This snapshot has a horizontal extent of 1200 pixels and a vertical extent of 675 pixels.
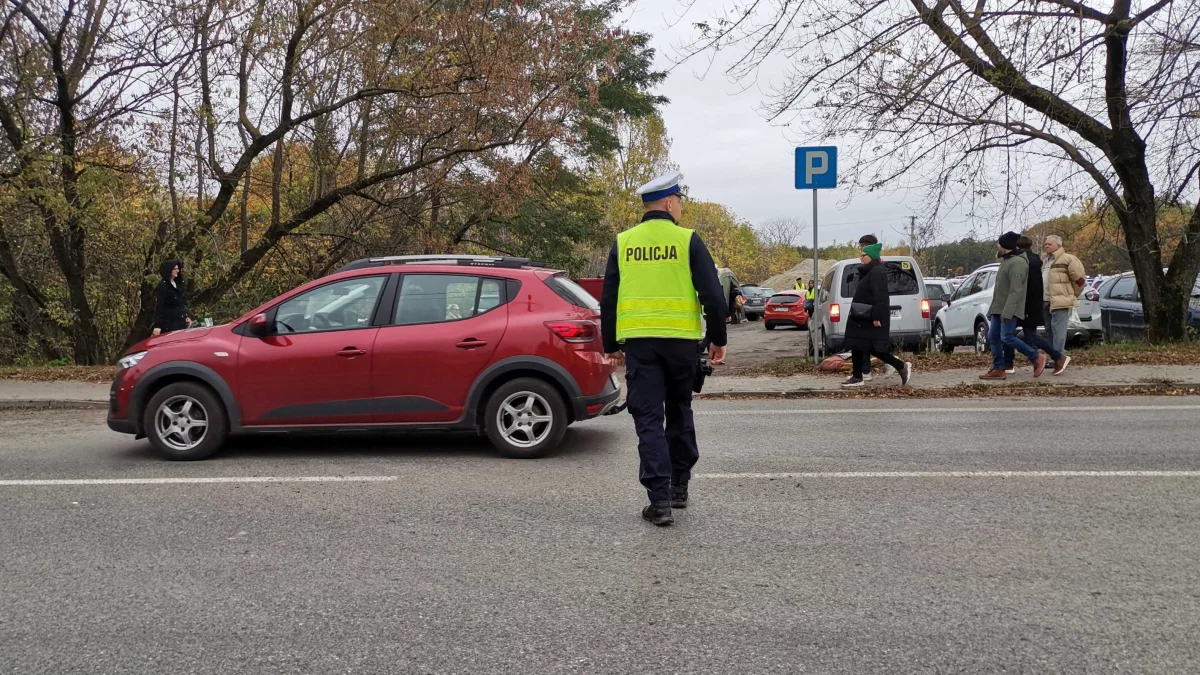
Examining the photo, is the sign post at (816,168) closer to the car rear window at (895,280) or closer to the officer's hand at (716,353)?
the car rear window at (895,280)

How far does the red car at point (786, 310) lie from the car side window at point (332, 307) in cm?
2430

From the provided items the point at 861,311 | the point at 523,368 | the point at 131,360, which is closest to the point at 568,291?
the point at 523,368

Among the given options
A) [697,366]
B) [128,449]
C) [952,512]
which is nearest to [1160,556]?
[952,512]

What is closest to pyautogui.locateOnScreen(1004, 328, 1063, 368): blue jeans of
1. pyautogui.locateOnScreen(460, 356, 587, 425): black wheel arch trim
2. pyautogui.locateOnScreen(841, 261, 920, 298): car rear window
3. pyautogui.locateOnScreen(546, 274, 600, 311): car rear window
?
pyautogui.locateOnScreen(841, 261, 920, 298): car rear window

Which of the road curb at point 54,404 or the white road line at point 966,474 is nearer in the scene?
the white road line at point 966,474

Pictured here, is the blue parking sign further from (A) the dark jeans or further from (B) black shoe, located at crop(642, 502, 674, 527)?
(B) black shoe, located at crop(642, 502, 674, 527)

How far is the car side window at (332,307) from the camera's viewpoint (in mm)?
6840

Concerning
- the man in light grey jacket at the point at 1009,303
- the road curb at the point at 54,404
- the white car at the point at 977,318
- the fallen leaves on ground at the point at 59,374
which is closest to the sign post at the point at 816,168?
the man in light grey jacket at the point at 1009,303

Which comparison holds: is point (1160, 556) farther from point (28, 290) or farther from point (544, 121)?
point (28, 290)

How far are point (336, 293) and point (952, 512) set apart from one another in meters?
4.67

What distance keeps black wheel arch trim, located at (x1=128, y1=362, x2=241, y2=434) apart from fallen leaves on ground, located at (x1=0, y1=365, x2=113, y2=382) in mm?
6840

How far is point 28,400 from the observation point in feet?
35.5

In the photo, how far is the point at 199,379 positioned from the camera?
6.80 meters

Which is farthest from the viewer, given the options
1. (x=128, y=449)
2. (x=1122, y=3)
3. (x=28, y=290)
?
(x=28, y=290)
